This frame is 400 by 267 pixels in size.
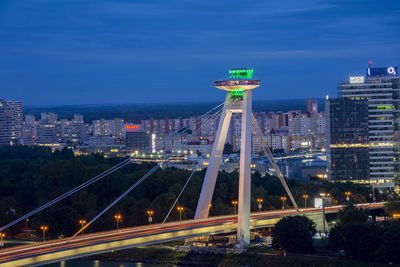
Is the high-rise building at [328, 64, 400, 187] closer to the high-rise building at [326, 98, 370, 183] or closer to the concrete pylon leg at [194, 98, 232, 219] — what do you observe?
the high-rise building at [326, 98, 370, 183]

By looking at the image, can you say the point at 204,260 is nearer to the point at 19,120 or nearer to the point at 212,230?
the point at 212,230

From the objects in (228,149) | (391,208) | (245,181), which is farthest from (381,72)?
(228,149)

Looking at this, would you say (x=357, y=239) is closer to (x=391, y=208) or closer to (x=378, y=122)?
(x=391, y=208)

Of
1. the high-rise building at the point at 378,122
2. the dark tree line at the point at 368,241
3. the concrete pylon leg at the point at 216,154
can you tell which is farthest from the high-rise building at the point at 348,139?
the concrete pylon leg at the point at 216,154

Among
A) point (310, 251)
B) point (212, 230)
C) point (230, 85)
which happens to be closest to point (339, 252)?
point (310, 251)

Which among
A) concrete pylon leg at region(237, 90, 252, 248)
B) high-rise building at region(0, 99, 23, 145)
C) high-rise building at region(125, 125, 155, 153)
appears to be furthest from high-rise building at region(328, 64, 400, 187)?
high-rise building at region(0, 99, 23, 145)
